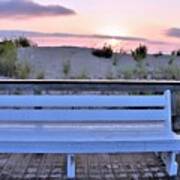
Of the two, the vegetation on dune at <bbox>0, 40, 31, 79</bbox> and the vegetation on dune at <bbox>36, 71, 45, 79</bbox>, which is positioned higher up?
the vegetation on dune at <bbox>0, 40, 31, 79</bbox>

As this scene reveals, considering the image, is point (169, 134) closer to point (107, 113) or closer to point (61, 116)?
point (107, 113)

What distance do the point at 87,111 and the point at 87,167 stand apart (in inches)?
19.4

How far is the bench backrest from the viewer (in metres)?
3.78

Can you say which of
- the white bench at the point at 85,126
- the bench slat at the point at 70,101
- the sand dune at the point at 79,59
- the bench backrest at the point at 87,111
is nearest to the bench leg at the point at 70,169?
the white bench at the point at 85,126

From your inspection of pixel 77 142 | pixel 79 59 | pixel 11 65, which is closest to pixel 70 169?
pixel 77 142

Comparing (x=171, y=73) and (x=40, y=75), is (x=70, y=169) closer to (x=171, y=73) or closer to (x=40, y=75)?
(x=171, y=73)

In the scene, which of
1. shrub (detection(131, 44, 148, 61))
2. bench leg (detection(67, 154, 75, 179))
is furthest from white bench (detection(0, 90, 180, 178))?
shrub (detection(131, 44, 148, 61))

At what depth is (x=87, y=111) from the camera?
3.80m

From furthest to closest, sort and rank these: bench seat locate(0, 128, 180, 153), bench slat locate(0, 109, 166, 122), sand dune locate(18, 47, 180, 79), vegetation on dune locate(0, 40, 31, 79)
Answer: sand dune locate(18, 47, 180, 79) → vegetation on dune locate(0, 40, 31, 79) → bench slat locate(0, 109, 166, 122) → bench seat locate(0, 128, 180, 153)

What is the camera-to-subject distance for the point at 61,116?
3.79 meters

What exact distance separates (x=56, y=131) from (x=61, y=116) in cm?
14

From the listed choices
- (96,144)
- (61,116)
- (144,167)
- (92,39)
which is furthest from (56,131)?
(92,39)

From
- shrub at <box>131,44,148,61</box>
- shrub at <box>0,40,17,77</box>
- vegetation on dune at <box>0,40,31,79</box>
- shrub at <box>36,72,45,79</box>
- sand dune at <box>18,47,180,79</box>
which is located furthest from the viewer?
shrub at <box>131,44,148,61</box>

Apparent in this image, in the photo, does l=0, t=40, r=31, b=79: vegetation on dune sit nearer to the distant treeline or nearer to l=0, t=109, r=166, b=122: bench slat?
the distant treeline
